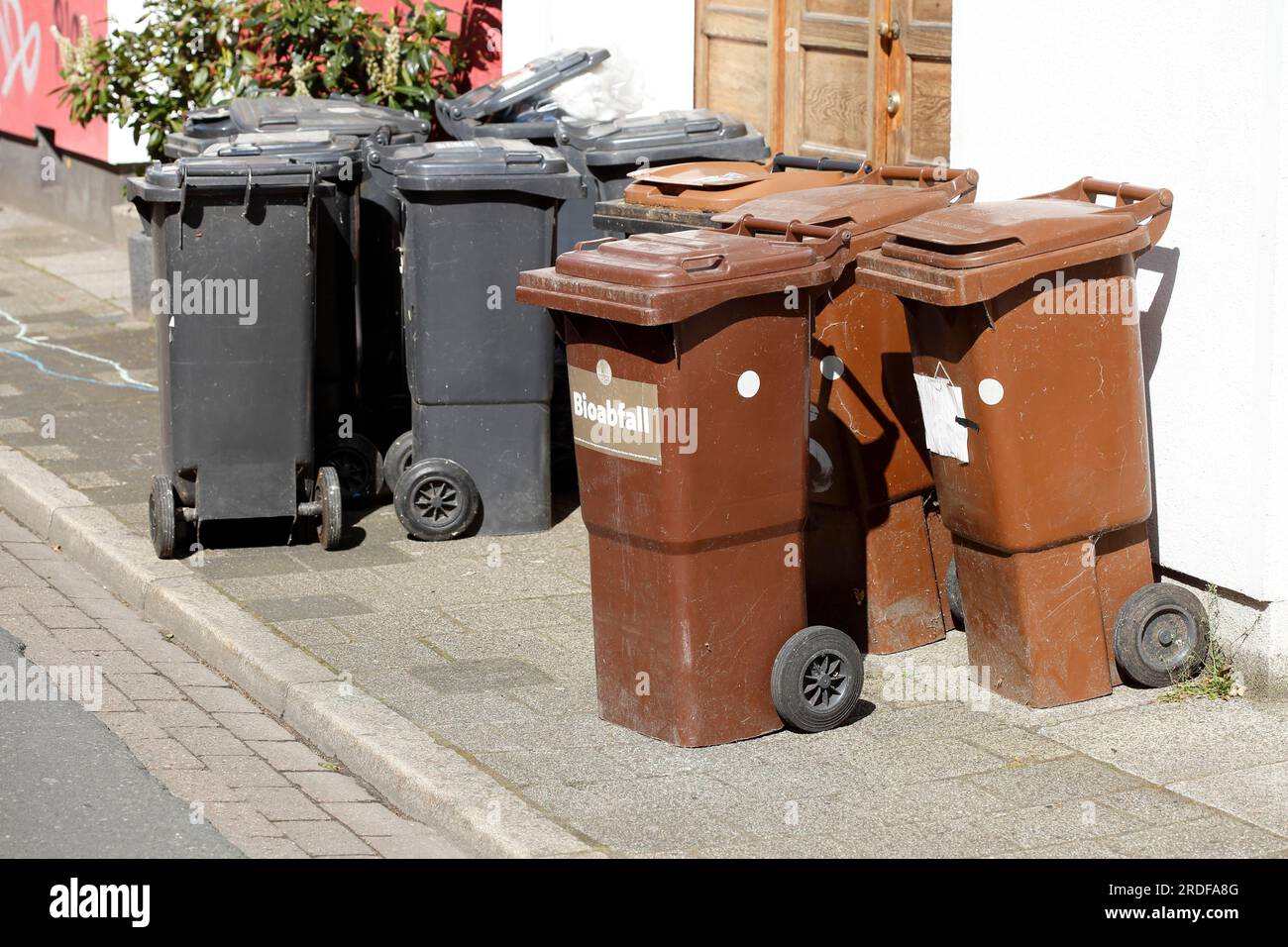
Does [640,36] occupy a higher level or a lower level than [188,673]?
higher

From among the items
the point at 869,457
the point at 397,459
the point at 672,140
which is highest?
the point at 672,140

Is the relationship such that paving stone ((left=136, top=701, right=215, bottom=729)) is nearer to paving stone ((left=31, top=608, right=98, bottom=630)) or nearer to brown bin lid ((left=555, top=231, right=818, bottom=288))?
paving stone ((left=31, top=608, right=98, bottom=630))

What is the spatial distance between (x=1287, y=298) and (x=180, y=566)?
13.8ft

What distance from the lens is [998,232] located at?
201 inches

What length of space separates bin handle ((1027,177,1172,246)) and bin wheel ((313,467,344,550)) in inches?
118

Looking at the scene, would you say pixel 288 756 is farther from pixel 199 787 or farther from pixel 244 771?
pixel 199 787

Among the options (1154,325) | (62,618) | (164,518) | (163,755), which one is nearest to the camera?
(163,755)

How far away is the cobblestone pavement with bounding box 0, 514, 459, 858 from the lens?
15.8 feet

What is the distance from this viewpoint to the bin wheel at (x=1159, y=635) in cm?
553

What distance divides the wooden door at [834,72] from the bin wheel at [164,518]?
3.68 meters

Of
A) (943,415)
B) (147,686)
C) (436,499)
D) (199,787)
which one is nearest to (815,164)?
(943,415)

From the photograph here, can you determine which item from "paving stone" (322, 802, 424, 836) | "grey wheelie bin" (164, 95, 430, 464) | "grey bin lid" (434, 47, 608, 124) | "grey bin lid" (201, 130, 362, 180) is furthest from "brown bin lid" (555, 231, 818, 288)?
"grey bin lid" (434, 47, 608, 124)

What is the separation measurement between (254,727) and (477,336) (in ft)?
7.26

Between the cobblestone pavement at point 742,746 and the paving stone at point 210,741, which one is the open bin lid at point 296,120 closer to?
the cobblestone pavement at point 742,746
